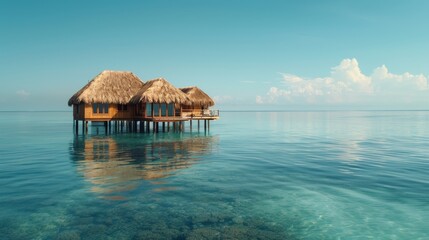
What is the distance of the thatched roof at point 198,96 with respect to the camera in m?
42.6

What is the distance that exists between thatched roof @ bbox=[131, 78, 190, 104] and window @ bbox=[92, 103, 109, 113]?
3050 millimetres

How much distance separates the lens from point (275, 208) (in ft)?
36.0

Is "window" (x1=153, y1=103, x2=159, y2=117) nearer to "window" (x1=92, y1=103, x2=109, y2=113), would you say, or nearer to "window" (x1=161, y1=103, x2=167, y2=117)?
"window" (x1=161, y1=103, x2=167, y2=117)

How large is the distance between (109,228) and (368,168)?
1520 centimetres

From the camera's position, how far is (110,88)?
36.4 meters

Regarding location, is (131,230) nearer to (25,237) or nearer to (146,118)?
(25,237)

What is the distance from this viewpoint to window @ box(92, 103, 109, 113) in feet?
117

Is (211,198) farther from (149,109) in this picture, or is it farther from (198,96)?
(198,96)

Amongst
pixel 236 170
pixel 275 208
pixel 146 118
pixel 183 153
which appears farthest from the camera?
pixel 146 118

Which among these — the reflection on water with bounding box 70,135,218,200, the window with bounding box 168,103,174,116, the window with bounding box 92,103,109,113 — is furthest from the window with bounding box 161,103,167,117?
the reflection on water with bounding box 70,135,218,200

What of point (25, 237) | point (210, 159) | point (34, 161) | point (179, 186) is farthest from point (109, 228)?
point (34, 161)

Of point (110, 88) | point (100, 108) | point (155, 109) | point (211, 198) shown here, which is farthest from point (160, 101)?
point (211, 198)

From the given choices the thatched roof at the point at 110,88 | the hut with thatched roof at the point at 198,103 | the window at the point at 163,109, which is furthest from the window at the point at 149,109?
→ the hut with thatched roof at the point at 198,103

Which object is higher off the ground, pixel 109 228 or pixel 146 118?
pixel 146 118
